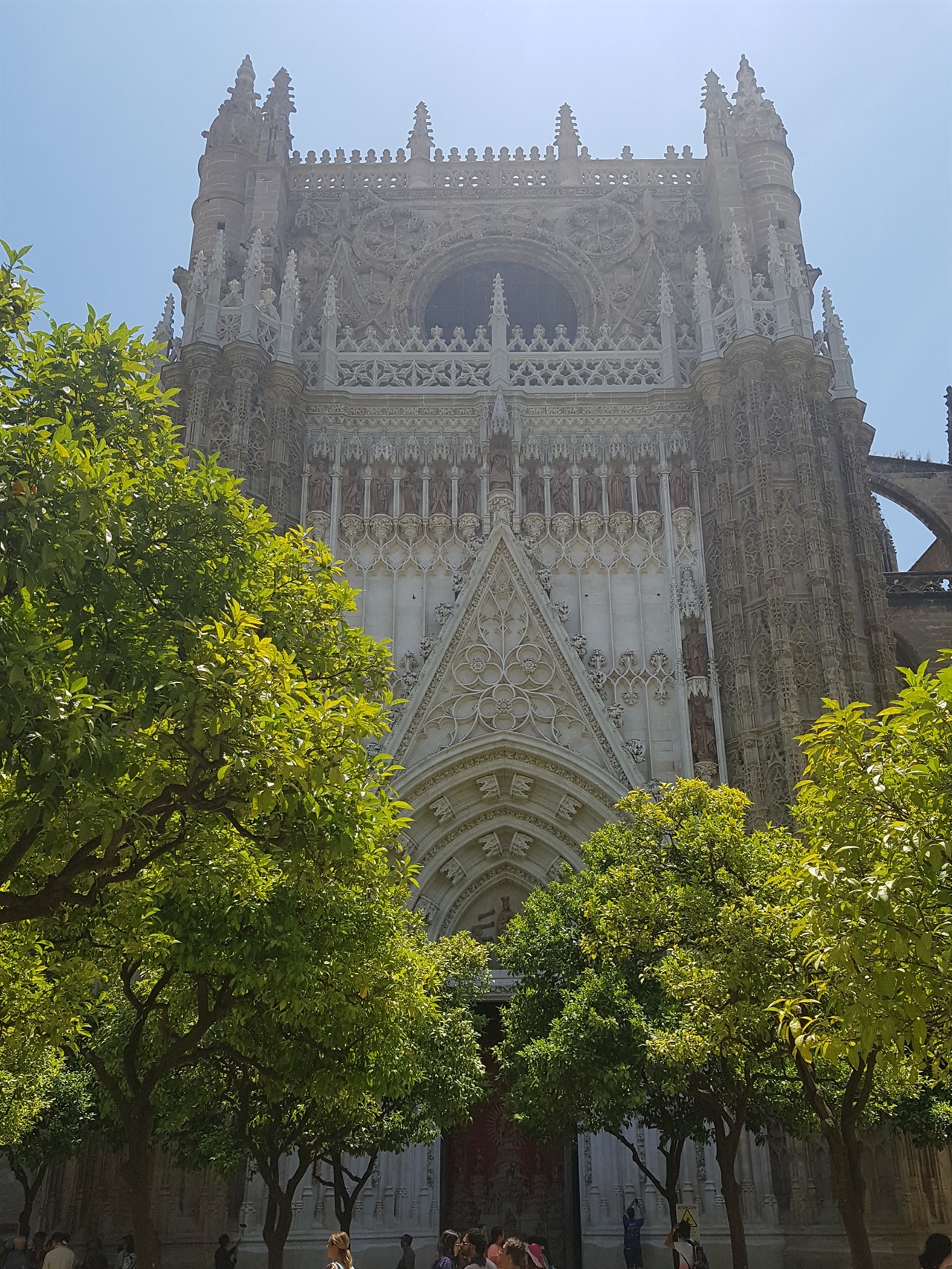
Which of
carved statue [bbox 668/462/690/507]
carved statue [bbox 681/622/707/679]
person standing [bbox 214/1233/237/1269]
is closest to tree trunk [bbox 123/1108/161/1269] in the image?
person standing [bbox 214/1233/237/1269]

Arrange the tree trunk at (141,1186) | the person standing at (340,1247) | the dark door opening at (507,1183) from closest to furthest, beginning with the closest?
the person standing at (340,1247) → the tree trunk at (141,1186) → the dark door opening at (507,1183)

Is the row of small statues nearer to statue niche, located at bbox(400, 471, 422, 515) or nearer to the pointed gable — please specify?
statue niche, located at bbox(400, 471, 422, 515)

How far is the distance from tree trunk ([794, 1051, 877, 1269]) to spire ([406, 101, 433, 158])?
85.1 feet

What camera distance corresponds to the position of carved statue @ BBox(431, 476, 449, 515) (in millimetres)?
23391

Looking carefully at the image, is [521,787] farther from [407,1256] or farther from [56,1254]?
[56,1254]

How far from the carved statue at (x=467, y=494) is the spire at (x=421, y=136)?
11.3m

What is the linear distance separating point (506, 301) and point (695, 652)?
11655mm

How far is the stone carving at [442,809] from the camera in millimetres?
20891

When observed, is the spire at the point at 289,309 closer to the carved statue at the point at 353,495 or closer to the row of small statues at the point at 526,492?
the row of small statues at the point at 526,492

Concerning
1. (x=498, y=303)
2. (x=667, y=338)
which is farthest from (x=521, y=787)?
(x=498, y=303)

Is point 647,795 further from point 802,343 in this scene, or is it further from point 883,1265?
point 802,343

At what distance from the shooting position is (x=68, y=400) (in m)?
8.27

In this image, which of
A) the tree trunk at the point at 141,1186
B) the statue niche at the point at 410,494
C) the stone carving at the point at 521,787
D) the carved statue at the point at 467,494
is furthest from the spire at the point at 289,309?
the tree trunk at the point at 141,1186

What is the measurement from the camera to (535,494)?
23.6 m
